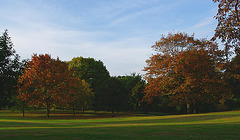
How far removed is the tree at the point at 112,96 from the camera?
147 ft

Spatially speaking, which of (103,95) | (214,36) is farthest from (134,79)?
(214,36)

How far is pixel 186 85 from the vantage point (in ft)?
123

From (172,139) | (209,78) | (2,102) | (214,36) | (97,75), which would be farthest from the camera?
(97,75)

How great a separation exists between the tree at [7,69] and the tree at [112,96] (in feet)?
81.8

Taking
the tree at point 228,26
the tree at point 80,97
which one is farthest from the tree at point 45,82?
the tree at point 228,26

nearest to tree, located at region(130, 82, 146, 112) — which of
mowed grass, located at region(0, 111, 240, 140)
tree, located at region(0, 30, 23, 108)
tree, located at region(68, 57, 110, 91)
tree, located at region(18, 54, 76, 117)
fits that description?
tree, located at region(68, 57, 110, 91)

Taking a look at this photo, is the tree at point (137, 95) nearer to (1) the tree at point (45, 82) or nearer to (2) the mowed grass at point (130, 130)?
(1) the tree at point (45, 82)

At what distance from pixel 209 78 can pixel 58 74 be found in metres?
27.3

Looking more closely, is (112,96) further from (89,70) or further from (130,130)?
(130,130)

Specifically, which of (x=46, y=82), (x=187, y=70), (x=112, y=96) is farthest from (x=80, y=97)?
(x=187, y=70)

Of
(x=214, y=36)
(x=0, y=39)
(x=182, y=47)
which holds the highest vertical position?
(x=182, y=47)

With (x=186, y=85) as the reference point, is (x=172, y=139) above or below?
below

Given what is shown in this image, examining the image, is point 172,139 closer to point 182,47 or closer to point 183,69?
point 183,69

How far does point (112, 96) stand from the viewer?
147 feet
